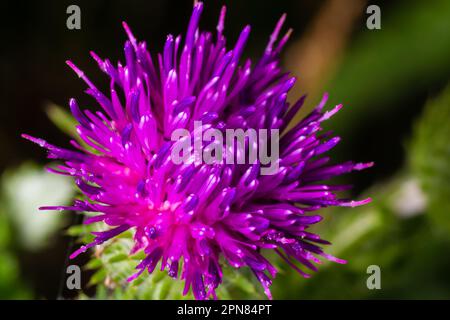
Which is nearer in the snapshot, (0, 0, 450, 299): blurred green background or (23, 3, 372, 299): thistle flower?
(23, 3, 372, 299): thistle flower

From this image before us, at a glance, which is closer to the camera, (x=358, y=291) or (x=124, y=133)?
(x=124, y=133)

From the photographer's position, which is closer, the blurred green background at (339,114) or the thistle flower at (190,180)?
the thistle flower at (190,180)

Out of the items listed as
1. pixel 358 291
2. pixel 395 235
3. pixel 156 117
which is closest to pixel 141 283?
pixel 156 117

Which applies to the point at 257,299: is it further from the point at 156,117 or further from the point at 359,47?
the point at 359,47
